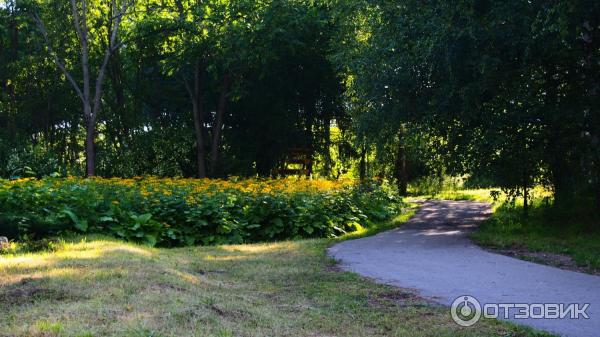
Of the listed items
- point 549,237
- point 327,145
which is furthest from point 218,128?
point 549,237

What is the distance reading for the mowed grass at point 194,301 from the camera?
4551 millimetres

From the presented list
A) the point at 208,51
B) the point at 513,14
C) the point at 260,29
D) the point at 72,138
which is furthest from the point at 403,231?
the point at 72,138

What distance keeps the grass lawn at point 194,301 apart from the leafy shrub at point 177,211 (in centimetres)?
188

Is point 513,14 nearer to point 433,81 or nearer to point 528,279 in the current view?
point 433,81

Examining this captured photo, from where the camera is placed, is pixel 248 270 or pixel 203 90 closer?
pixel 248 270

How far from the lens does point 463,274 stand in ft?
23.9

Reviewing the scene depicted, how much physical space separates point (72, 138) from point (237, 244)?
633 inches

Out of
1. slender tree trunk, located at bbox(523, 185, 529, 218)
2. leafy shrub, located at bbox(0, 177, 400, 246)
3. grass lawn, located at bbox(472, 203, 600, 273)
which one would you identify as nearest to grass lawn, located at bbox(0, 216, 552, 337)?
leafy shrub, located at bbox(0, 177, 400, 246)

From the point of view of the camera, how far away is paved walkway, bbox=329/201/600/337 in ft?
18.9

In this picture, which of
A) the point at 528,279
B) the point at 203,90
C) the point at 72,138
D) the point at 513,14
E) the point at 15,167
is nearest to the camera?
the point at 528,279

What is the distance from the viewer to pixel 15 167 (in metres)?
16.2

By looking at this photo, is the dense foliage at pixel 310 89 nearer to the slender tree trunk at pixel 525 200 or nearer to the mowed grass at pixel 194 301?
the slender tree trunk at pixel 525 200

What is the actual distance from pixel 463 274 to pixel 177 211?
5.65 metres

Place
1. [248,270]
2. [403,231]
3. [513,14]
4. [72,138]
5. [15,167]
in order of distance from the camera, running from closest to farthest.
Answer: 1. [248,270]
2. [513,14]
3. [403,231]
4. [15,167]
5. [72,138]
